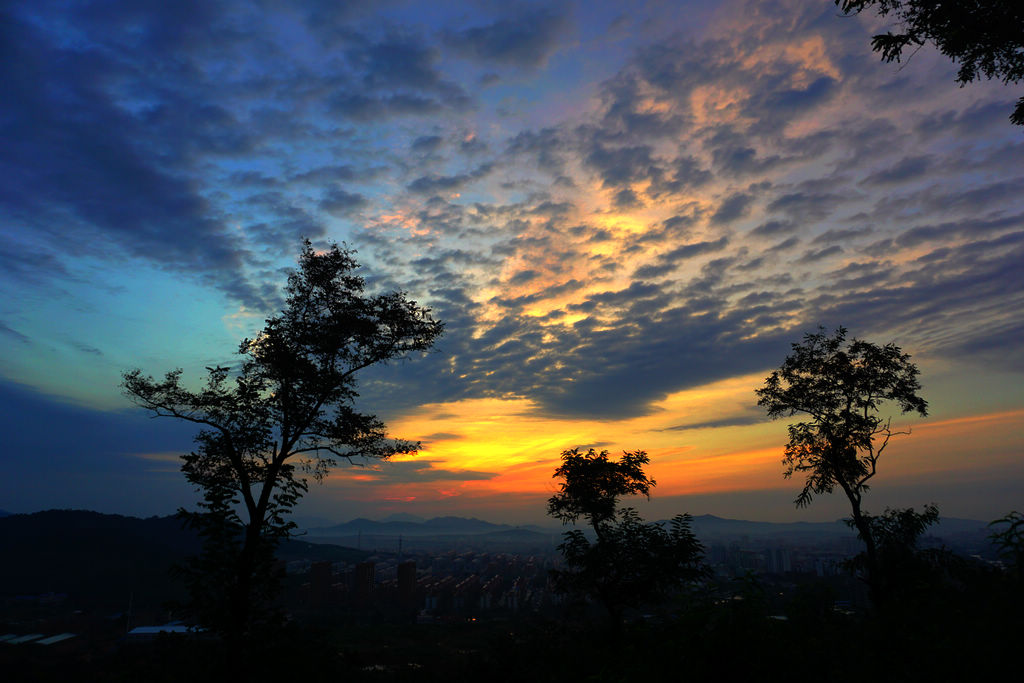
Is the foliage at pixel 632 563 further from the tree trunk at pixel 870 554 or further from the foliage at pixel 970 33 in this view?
the foliage at pixel 970 33

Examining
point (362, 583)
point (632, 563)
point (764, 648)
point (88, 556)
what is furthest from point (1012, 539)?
point (88, 556)

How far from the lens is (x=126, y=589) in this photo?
80562mm

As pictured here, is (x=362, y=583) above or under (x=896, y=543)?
under

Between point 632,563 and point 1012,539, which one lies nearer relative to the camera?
point 1012,539

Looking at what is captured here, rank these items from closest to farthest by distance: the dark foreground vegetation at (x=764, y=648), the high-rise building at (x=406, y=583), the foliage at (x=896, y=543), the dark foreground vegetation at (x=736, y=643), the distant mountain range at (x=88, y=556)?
the dark foreground vegetation at (x=764, y=648)
the dark foreground vegetation at (x=736, y=643)
the foliage at (x=896, y=543)
the distant mountain range at (x=88, y=556)
the high-rise building at (x=406, y=583)

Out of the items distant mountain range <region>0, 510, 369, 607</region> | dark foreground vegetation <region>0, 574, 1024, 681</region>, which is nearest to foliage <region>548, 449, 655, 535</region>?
dark foreground vegetation <region>0, 574, 1024, 681</region>

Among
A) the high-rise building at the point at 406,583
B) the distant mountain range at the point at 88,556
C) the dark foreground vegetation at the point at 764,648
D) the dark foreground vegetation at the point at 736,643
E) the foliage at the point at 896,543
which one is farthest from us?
the high-rise building at the point at 406,583

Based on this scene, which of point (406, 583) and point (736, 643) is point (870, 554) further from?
point (406, 583)

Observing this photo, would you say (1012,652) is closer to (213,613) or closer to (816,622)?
(816,622)

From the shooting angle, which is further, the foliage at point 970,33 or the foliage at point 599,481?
the foliage at point 599,481

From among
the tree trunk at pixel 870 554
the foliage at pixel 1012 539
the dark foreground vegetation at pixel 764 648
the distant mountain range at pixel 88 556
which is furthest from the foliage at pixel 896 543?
the distant mountain range at pixel 88 556

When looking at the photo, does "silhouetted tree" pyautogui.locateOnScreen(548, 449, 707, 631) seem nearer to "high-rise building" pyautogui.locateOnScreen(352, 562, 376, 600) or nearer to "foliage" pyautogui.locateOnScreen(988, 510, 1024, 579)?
"foliage" pyautogui.locateOnScreen(988, 510, 1024, 579)

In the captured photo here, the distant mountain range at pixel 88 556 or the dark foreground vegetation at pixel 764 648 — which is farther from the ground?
the dark foreground vegetation at pixel 764 648

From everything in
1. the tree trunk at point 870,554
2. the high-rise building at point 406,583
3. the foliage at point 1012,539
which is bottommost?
the high-rise building at point 406,583
